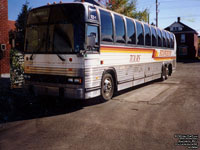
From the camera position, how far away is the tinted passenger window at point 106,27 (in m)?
7.89

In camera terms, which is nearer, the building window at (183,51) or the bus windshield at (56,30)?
the bus windshield at (56,30)

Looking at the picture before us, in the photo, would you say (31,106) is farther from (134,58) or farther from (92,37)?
(134,58)

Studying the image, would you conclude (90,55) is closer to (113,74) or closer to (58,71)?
(58,71)

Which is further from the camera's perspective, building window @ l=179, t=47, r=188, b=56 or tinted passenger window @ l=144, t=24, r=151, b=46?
building window @ l=179, t=47, r=188, b=56

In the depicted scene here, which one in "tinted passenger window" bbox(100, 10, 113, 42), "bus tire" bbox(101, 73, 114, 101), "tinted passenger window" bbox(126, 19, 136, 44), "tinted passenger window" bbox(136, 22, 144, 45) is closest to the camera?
"tinted passenger window" bbox(100, 10, 113, 42)

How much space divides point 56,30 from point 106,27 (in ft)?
6.26

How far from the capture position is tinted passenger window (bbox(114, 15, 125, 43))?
880cm

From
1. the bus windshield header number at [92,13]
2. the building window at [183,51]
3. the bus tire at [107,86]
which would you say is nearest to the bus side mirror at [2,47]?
the bus tire at [107,86]

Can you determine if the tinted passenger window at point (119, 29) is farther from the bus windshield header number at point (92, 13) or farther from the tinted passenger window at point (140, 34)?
the tinted passenger window at point (140, 34)

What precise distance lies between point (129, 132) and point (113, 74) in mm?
3912

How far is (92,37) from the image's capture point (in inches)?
270

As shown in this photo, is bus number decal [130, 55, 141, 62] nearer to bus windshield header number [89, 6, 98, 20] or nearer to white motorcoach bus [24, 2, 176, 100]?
white motorcoach bus [24, 2, 176, 100]

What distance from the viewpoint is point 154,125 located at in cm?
559

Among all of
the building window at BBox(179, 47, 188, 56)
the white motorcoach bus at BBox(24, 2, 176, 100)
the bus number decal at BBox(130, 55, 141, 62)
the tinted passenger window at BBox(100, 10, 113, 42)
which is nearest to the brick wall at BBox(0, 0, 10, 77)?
the white motorcoach bus at BBox(24, 2, 176, 100)
